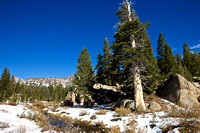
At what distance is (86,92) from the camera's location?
22.9 m

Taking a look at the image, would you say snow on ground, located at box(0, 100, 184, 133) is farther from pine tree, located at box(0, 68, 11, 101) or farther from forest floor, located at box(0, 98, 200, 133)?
pine tree, located at box(0, 68, 11, 101)

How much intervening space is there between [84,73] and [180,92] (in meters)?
17.4

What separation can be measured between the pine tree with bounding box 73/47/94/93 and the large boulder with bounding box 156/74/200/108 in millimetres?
14106

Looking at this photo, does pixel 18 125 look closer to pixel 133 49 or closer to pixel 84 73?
pixel 133 49

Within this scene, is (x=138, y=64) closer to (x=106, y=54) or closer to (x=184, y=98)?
(x=184, y=98)

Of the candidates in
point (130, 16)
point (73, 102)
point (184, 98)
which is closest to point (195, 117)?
point (184, 98)

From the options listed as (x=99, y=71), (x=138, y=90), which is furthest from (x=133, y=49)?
(x=99, y=71)

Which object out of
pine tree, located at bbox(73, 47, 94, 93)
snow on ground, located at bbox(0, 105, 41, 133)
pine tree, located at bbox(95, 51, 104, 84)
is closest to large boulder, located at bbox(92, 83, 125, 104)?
pine tree, located at bbox(73, 47, 94, 93)

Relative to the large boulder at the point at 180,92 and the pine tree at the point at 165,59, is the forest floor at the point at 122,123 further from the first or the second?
the pine tree at the point at 165,59

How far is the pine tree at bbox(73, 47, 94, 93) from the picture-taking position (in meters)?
23.4

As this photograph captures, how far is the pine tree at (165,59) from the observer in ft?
97.3

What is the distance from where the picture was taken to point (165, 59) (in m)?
31.0

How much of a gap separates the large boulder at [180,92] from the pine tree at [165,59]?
41.0ft

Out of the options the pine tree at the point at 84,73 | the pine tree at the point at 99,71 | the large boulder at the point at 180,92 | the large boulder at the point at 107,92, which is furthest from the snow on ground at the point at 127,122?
the pine tree at the point at 99,71
